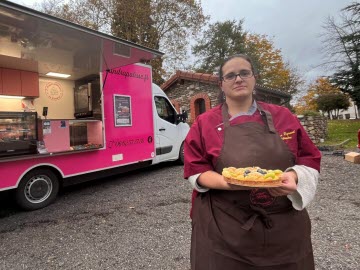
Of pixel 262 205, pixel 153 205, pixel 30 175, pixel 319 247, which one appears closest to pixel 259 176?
pixel 262 205

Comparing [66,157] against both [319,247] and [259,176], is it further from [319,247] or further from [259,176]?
[259,176]

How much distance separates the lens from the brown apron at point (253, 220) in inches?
51.6

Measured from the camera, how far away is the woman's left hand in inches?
47.1

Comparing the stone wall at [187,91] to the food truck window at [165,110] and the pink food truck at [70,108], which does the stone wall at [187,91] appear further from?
the pink food truck at [70,108]

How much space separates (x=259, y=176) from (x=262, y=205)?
0.71 ft

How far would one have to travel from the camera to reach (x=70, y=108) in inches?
289

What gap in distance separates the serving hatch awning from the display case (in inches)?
51.7

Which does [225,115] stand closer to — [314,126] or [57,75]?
[57,75]

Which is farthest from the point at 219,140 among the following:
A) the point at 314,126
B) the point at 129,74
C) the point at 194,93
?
the point at 194,93

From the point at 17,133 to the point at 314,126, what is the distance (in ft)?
35.9

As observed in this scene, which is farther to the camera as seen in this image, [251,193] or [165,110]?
[165,110]

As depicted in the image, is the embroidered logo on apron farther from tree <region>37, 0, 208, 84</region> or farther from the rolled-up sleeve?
tree <region>37, 0, 208, 84</region>

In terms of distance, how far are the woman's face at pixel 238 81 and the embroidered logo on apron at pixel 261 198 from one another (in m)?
0.52

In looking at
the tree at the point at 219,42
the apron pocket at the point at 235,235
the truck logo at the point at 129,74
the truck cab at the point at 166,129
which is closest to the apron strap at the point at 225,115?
the apron pocket at the point at 235,235
